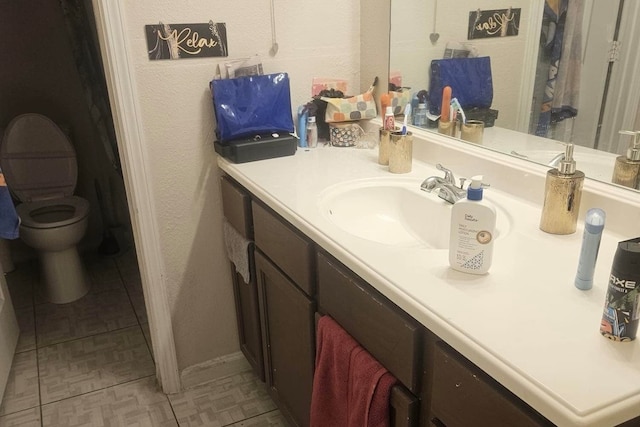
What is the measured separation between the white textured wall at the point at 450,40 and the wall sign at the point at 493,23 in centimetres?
1

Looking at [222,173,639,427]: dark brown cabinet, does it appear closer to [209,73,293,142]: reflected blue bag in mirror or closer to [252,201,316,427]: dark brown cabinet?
[252,201,316,427]: dark brown cabinet

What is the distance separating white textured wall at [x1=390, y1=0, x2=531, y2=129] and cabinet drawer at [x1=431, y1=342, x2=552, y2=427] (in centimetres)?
83

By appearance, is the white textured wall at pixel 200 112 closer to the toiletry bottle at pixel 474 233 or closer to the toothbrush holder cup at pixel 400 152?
the toothbrush holder cup at pixel 400 152

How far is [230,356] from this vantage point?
2.10 meters

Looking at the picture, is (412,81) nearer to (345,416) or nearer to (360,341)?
(360,341)

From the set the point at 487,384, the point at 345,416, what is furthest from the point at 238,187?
the point at 487,384

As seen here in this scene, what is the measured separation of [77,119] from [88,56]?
412 mm

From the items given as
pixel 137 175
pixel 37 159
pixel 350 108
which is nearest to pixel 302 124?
pixel 350 108

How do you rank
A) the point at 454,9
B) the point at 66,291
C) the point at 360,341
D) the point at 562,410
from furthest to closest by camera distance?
the point at 66,291
the point at 454,9
the point at 360,341
the point at 562,410

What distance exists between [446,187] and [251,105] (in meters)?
0.75

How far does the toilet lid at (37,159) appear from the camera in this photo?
2.79 m

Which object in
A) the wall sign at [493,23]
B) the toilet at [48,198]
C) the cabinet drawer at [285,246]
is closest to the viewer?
the cabinet drawer at [285,246]

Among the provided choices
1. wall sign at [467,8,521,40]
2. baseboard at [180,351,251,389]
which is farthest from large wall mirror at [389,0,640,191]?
baseboard at [180,351,251,389]

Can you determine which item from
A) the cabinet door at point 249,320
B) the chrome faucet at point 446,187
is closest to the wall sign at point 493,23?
the chrome faucet at point 446,187
